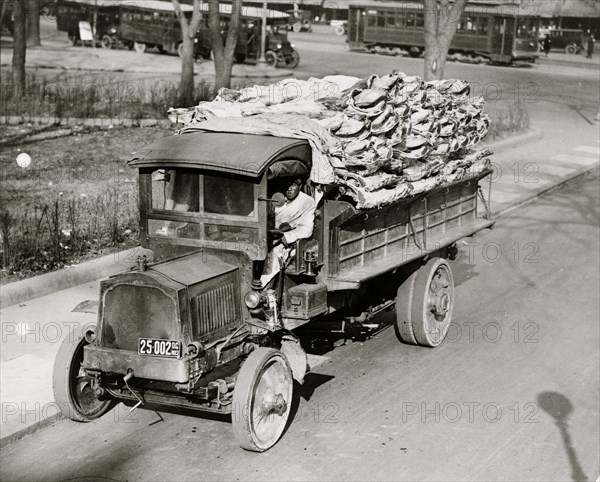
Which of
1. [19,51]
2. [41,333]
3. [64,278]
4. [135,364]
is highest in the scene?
[19,51]

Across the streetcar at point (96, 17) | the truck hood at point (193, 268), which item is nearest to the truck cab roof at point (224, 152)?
the truck hood at point (193, 268)

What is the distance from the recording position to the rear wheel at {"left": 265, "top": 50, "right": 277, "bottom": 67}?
120 feet

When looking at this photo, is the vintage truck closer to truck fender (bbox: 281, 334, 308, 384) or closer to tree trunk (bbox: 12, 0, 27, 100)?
truck fender (bbox: 281, 334, 308, 384)

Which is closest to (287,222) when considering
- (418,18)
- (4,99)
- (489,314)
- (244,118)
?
(244,118)

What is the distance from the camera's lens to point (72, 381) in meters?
7.57

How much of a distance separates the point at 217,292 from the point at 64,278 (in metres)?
4.51

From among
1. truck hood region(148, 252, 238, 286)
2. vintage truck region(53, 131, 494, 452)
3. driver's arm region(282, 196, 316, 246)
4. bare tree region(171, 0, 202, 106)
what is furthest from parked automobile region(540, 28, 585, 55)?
truck hood region(148, 252, 238, 286)

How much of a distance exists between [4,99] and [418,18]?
2589 centimetres

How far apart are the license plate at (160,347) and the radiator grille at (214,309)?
271 mm

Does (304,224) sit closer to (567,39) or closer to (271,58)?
(271,58)

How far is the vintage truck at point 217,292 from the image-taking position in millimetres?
6941

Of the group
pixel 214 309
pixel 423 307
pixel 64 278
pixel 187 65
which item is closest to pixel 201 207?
pixel 214 309

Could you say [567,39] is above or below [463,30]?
below

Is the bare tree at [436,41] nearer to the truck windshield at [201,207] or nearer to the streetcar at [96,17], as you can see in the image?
the truck windshield at [201,207]
